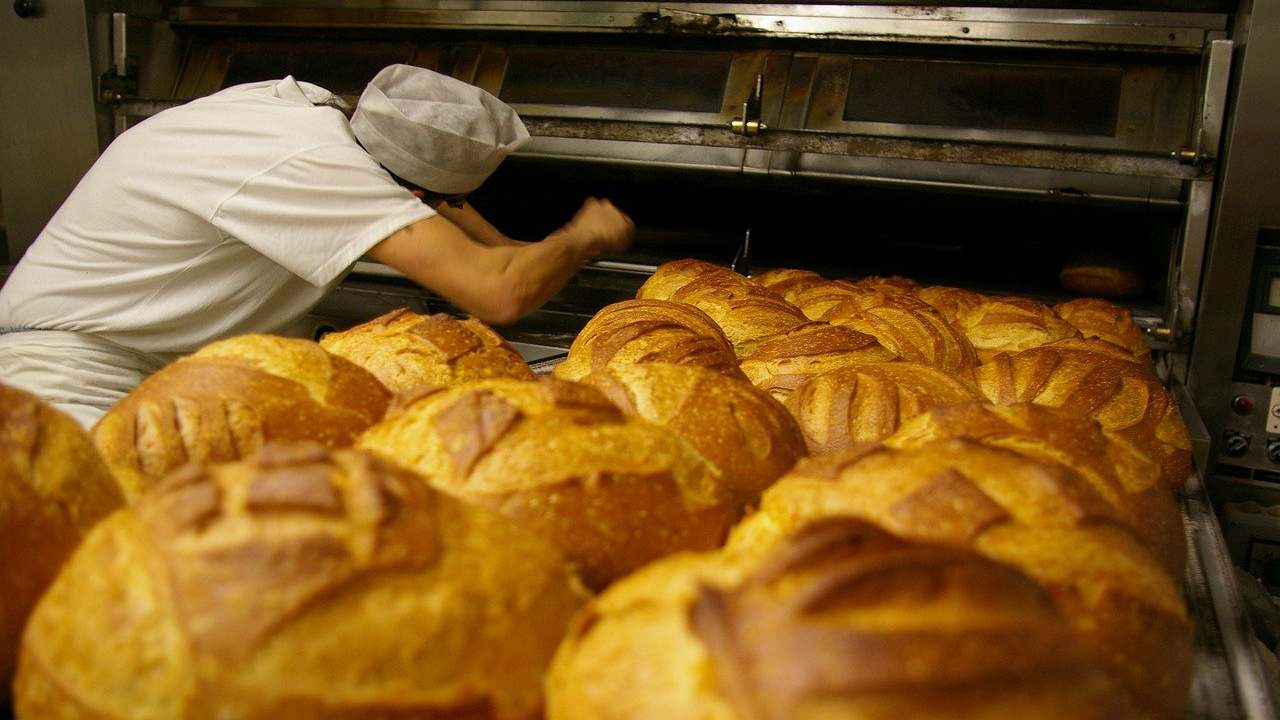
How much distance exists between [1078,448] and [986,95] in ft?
8.31

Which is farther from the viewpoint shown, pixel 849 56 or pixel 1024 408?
pixel 849 56

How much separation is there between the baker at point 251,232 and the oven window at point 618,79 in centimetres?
101

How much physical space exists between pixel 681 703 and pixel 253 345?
2.95 feet

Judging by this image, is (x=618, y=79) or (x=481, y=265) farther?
(x=618, y=79)

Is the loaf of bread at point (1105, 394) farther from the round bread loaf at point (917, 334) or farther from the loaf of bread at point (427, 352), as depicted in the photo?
the loaf of bread at point (427, 352)

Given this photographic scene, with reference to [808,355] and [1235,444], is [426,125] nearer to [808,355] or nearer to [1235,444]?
[808,355]

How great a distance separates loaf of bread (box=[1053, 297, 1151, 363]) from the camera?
8.57 feet

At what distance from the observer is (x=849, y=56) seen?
355cm

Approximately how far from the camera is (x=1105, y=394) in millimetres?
1927

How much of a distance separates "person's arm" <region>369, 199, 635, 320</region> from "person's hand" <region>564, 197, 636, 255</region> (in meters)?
0.03

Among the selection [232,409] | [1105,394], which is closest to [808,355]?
[1105,394]

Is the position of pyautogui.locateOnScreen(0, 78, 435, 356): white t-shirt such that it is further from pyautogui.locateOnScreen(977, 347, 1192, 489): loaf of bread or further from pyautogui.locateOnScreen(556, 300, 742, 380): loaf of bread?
pyautogui.locateOnScreen(977, 347, 1192, 489): loaf of bread

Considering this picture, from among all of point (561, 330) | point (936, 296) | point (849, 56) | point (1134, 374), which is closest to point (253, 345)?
point (1134, 374)

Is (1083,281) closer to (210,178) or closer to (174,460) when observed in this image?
(210,178)
